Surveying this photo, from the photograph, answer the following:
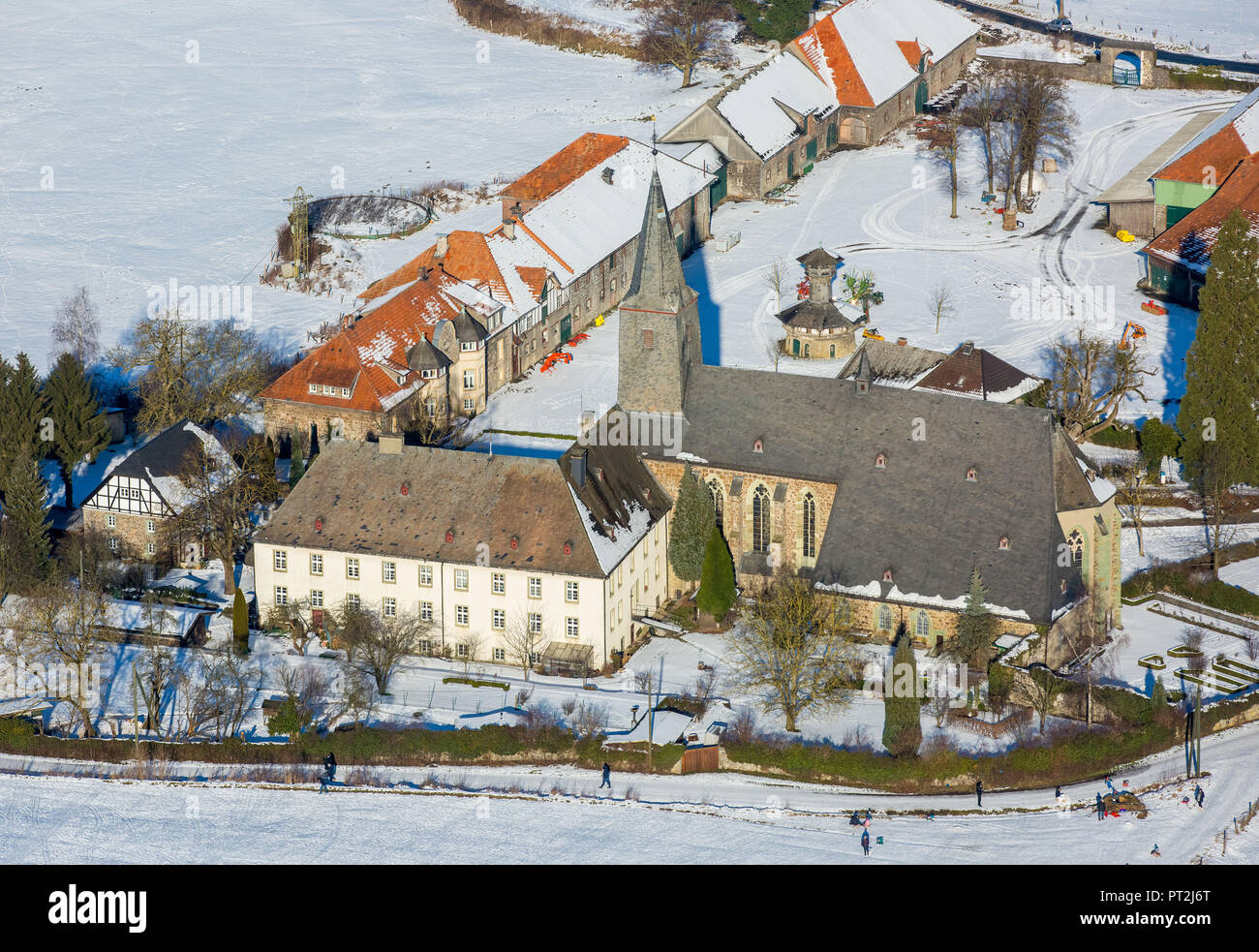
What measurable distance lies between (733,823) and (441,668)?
1767 centimetres

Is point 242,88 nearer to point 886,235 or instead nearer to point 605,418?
point 886,235

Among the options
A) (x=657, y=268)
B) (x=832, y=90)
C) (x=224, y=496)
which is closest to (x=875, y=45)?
(x=832, y=90)

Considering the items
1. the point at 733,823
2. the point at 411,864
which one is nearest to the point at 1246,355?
the point at 733,823

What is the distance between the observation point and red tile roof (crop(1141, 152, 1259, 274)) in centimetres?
13325

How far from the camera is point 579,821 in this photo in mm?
83938

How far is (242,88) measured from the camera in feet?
611

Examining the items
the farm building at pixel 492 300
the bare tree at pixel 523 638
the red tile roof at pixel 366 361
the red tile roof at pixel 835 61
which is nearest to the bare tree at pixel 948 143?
the red tile roof at pixel 835 61

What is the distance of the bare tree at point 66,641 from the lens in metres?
91.8

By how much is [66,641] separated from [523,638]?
20.7m

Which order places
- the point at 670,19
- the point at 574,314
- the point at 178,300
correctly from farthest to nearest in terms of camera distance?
the point at 670,19, the point at 178,300, the point at 574,314

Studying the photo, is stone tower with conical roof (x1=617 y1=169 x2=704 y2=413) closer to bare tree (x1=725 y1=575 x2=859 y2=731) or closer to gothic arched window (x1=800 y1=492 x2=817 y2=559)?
gothic arched window (x1=800 y1=492 x2=817 y2=559)

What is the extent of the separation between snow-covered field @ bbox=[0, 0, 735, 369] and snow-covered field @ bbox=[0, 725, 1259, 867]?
165 ft

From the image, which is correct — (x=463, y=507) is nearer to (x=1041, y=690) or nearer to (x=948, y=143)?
(x=1041, y=690)

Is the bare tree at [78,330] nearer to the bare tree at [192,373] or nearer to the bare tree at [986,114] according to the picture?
the bare tree at [192,373]
